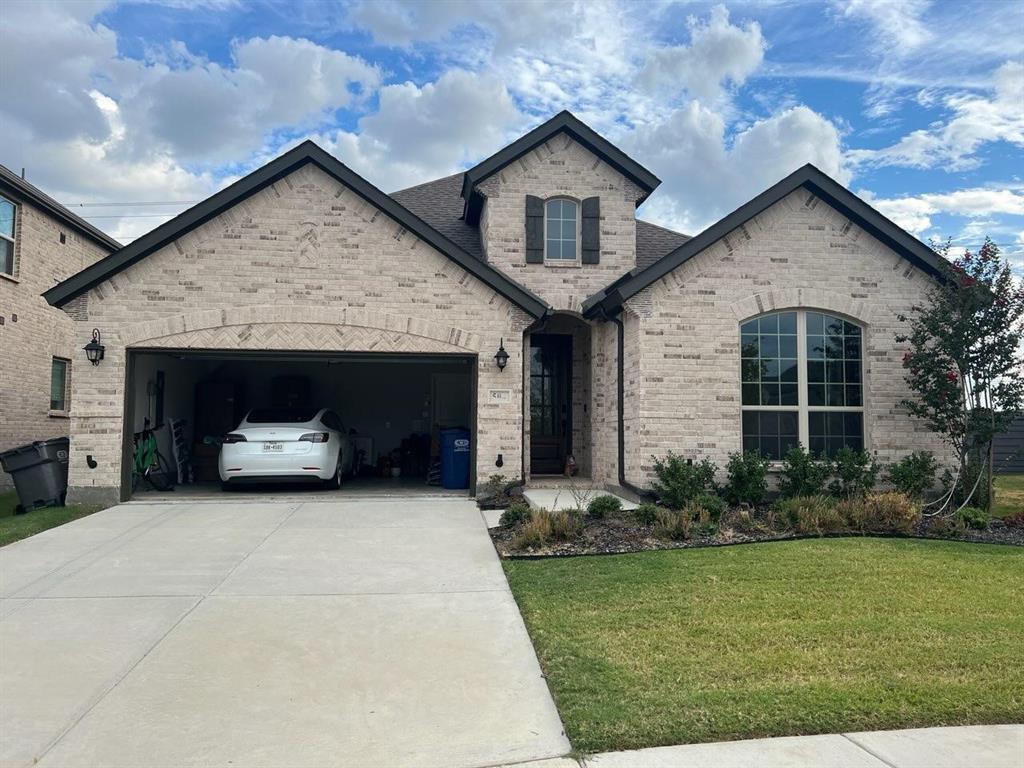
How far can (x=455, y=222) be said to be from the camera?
15.6 m

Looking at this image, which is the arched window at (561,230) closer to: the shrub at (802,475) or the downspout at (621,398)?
the downspout at (621,398)

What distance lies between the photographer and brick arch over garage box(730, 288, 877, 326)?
10.9m

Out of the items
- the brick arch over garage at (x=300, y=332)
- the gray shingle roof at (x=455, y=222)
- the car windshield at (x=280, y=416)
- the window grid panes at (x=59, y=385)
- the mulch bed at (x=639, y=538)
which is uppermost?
the gray shingle roof at (x=455, y=222)

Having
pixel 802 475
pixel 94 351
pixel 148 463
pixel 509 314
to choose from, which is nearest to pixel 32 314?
pixel 148 463

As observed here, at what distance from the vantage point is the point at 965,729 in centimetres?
374

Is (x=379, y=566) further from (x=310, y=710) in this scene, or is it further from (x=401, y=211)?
(x=401, y=211)

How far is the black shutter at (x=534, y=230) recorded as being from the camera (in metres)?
13.6

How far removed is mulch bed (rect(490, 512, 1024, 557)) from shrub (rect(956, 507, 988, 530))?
0.30 feet

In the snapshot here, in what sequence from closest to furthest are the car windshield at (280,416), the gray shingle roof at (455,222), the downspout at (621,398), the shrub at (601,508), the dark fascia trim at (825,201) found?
the shrub at (601,508)
the dark fascia trim at (825,201)
the downspout at (621,398)
the car windshield at (280,416)
the gray shingle roof at (455,222)

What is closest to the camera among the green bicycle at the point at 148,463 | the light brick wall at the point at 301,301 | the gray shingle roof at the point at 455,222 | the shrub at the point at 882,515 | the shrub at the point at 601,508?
the shrub at the point at 882,515

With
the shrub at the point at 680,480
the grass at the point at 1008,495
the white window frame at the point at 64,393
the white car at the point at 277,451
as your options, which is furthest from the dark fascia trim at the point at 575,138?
the white window frame at the point at 64,393

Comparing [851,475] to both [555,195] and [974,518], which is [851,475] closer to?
[974,518]

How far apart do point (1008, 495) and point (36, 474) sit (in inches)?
656

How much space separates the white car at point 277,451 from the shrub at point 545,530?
4593mm
